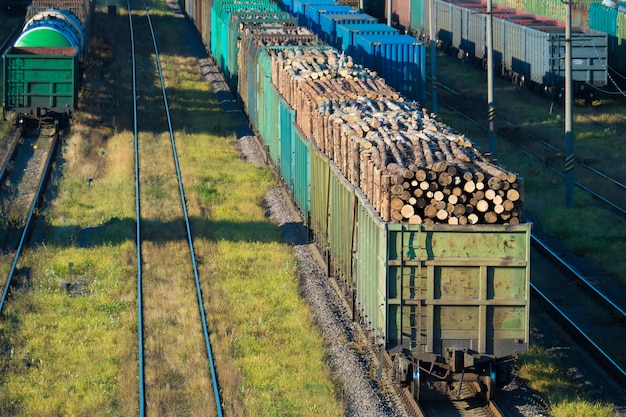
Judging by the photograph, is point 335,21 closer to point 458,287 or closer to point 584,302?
point 584,302

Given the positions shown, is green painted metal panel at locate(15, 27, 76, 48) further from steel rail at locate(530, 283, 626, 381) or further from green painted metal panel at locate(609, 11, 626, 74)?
green painted metal panel at locate(609, 11, 626, 74)

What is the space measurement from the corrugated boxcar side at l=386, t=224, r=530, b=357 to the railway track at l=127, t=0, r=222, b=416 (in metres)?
3.20

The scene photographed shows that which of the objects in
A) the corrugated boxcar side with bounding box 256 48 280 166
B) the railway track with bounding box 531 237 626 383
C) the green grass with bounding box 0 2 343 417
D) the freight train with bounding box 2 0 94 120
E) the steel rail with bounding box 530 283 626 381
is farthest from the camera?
the freight train with bounding box 2 0 94 120

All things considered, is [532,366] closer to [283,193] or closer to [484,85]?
[283,193]

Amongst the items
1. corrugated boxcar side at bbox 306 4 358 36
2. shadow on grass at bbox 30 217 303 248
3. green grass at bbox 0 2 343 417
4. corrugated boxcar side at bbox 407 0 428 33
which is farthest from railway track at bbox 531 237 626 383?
corrugated boxcar side at bbox 407 0 428 33

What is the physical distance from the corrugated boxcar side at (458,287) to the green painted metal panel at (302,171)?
731cm

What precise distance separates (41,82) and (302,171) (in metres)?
14.7

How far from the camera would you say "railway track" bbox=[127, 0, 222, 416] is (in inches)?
632

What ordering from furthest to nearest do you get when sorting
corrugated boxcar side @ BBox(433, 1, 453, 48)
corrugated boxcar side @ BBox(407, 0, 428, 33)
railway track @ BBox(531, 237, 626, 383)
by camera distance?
corrugated boxcar side @ BBox(407, 0, 428, 33) → corrugated boxcar side @ BBox(433, 1, 453, 48) → railway track @ BBox(531, 237, 626, 383)

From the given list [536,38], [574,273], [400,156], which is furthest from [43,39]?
[400,156]

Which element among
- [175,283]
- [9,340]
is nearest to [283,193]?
[175,283]

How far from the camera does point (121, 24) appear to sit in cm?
6462

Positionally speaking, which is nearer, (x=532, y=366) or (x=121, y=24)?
(x=532, y=366)

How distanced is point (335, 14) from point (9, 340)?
2547cm
